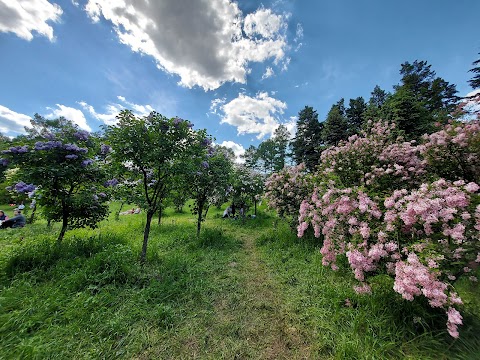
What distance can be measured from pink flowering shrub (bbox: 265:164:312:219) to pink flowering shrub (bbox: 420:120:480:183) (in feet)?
10.1

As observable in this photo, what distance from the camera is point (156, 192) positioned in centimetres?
463

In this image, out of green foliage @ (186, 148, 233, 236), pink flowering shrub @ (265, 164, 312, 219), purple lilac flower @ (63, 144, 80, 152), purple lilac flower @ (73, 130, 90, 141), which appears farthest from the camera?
green foliage @ (186, 148, 233, 236)

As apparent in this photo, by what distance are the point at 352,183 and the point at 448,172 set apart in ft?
6.05

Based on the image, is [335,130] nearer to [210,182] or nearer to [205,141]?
[210,182]

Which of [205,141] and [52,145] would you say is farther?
[205,141]

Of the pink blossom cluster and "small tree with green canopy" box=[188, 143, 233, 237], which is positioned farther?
"small tree with green canopy" box=[188, 143, 233, 237]

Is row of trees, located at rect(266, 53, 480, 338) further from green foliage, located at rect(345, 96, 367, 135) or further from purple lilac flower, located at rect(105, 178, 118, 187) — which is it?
green foliage, located at rect(345, 96, 367, 135)

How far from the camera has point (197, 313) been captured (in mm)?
3002

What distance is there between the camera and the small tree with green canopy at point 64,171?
3.86 meters

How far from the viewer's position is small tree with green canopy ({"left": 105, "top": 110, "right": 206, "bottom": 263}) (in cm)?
402

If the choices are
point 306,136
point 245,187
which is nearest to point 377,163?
point 245,187

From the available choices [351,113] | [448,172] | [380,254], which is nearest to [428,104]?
[351,113]

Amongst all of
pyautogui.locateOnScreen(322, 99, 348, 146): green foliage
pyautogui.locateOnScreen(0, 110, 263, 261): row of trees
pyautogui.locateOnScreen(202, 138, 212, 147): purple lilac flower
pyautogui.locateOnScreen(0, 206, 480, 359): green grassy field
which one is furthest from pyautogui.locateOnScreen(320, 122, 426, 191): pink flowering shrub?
pyautogui.locateOnScreen(322, 99, 348, 146): green foliage

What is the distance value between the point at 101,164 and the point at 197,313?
410 centimetres
